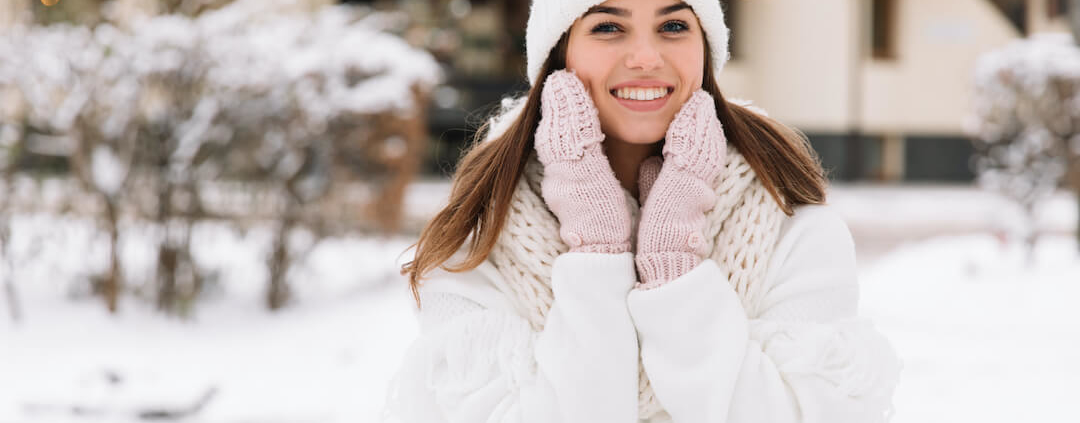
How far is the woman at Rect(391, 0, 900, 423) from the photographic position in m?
1.43

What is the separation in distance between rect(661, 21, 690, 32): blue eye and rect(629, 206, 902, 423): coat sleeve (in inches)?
17.2

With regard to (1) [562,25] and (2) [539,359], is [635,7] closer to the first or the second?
(1) [562,25]

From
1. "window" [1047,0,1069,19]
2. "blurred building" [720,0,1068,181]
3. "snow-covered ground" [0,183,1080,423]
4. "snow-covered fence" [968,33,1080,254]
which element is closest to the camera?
"snow-covered ground" [0,183,1080,423]

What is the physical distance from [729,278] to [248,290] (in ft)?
16.6

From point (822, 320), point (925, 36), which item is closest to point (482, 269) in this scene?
point (822, 320)

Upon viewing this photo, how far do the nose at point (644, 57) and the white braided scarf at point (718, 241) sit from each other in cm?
25

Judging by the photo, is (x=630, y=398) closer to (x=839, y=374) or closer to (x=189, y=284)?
(x=839, y=374)

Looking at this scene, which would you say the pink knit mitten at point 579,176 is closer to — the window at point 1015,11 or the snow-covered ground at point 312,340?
the snow-covered ground at point 312,340

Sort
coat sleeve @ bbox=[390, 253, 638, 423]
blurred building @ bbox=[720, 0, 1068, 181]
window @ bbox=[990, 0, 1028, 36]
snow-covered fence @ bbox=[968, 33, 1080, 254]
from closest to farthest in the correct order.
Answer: coat sleeve @ bbox=[390, 253, 638, 423], snow-covered fence @ bbox=[968, 33, 1080, 254], blurred building @ bbox=[720, 0, 1068, 181], window @ bbox=[990, 0, 1028, 36]

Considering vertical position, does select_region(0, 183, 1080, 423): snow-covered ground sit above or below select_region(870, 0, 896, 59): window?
below

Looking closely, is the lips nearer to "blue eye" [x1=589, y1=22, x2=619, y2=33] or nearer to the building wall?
"blue eye" [x1=589, y1=22, x2=619, y2=33]

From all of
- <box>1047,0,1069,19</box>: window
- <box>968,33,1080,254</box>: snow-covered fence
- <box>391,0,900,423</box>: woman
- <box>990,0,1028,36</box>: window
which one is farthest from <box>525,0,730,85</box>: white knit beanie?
<box>990,0,1028,36</box>: window

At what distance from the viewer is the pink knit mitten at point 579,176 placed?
152 cm

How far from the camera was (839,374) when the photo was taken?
1.47 metres
